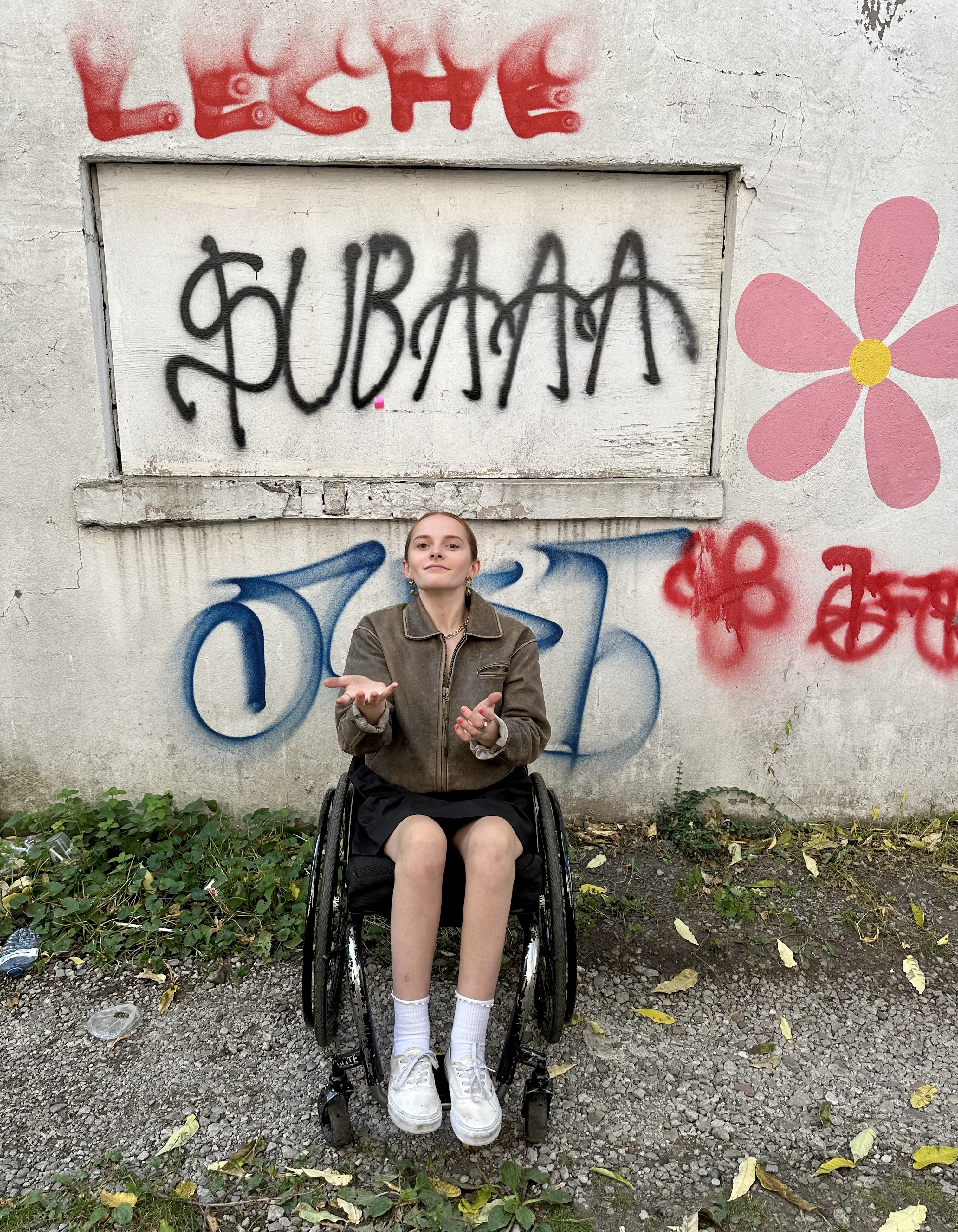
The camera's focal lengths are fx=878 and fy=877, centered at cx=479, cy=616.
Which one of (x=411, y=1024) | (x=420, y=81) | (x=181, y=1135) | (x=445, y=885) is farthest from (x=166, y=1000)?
(x=420, y=81)

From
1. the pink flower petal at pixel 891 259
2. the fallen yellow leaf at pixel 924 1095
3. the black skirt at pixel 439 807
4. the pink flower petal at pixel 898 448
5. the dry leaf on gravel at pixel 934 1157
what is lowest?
the fallen yellow leaf at pixel 924 1095

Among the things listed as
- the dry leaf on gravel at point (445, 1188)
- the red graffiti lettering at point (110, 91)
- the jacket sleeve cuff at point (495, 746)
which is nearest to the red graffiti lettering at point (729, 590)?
the jacket sleeve cuff at point (495, 746)

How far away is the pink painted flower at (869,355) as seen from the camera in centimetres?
323

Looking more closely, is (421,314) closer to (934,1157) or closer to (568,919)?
(568,919)

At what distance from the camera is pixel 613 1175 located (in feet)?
6.82

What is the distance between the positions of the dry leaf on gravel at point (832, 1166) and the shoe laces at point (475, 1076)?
0.82 metres

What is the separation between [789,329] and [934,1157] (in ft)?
8.67

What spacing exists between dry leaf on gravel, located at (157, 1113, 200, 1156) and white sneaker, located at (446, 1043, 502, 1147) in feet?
2.18

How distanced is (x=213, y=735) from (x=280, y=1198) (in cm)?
175

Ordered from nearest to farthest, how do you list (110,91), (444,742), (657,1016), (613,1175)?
(613,1175) < (444,742) < (657,1016) < (110,91)

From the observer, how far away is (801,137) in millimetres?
3139

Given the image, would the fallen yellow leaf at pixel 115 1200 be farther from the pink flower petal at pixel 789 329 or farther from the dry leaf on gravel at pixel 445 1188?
the pink flower petal at pixel 789 329

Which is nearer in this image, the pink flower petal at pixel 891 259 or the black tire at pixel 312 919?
the black tire at pixel 312 919

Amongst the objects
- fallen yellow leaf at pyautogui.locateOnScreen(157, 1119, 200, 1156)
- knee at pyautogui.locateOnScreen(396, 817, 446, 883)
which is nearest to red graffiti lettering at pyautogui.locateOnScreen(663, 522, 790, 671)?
knee at pyautogui.locateOnScreen(396, 817, 446, 883)
